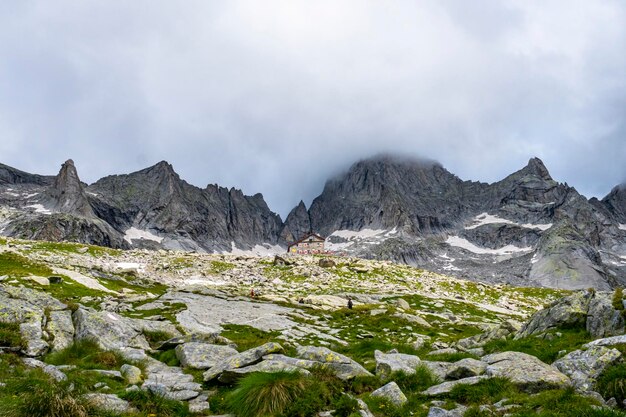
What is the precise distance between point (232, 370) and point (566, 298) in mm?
19256

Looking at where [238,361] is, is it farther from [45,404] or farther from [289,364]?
[45,404]

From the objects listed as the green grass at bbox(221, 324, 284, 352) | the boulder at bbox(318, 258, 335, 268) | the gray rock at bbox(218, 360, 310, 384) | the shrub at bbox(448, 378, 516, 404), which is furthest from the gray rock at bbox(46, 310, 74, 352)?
the boulder at bbox(318, 258, 335, 268)

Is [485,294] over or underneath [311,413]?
over

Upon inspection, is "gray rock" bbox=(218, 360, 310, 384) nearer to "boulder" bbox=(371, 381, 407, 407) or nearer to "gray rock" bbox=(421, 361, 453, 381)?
"boulder" bbox=(371, 381, 407, 407)

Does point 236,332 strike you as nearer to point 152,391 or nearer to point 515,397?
point 152,391

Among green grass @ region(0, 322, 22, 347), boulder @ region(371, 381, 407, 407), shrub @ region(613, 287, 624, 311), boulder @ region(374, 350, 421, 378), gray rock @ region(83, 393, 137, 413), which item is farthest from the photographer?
shrub @ region(613, 287, 624, 311)

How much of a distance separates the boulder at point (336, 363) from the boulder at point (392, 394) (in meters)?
1.61

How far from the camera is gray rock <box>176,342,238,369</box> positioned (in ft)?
52.7

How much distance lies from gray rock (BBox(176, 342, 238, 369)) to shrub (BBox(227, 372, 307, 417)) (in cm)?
555

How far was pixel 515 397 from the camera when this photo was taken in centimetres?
1080

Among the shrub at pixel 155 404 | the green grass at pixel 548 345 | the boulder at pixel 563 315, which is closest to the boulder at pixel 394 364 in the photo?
the green grass at pixel 548 345

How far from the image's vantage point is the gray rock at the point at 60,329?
17484 millimetres

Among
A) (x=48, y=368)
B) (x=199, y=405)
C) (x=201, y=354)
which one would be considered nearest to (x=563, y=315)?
(x=201, y=354)

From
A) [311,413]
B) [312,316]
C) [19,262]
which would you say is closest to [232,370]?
[311,413]
